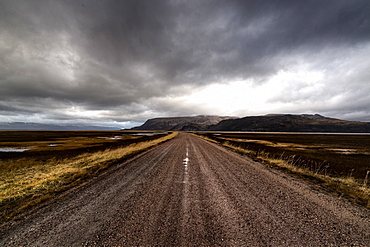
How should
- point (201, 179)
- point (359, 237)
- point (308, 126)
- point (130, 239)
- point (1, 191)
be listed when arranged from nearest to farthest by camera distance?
point (130, 239)
point (359, 237)
point (1, 191)
point (201, 179)
point (308, 126)

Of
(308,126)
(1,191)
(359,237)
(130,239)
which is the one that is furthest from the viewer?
(308,126)

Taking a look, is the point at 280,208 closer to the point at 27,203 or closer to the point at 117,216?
the point at 117,216

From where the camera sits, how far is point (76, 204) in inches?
206

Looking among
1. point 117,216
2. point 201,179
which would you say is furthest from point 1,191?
point 201,179

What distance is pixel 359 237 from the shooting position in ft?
12.2

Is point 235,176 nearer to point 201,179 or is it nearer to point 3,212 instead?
point 201,179

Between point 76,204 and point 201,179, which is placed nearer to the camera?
point 76,204

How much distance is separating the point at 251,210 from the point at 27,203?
26.6ft

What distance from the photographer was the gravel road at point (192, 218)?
3.48 meters

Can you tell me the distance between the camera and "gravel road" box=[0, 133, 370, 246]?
3480mm

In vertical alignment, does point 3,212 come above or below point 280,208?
above

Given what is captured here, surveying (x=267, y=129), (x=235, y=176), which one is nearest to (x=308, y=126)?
(x=267, y=129)

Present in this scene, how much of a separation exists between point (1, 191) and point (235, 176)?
1179cm

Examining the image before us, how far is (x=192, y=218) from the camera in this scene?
4.32m
